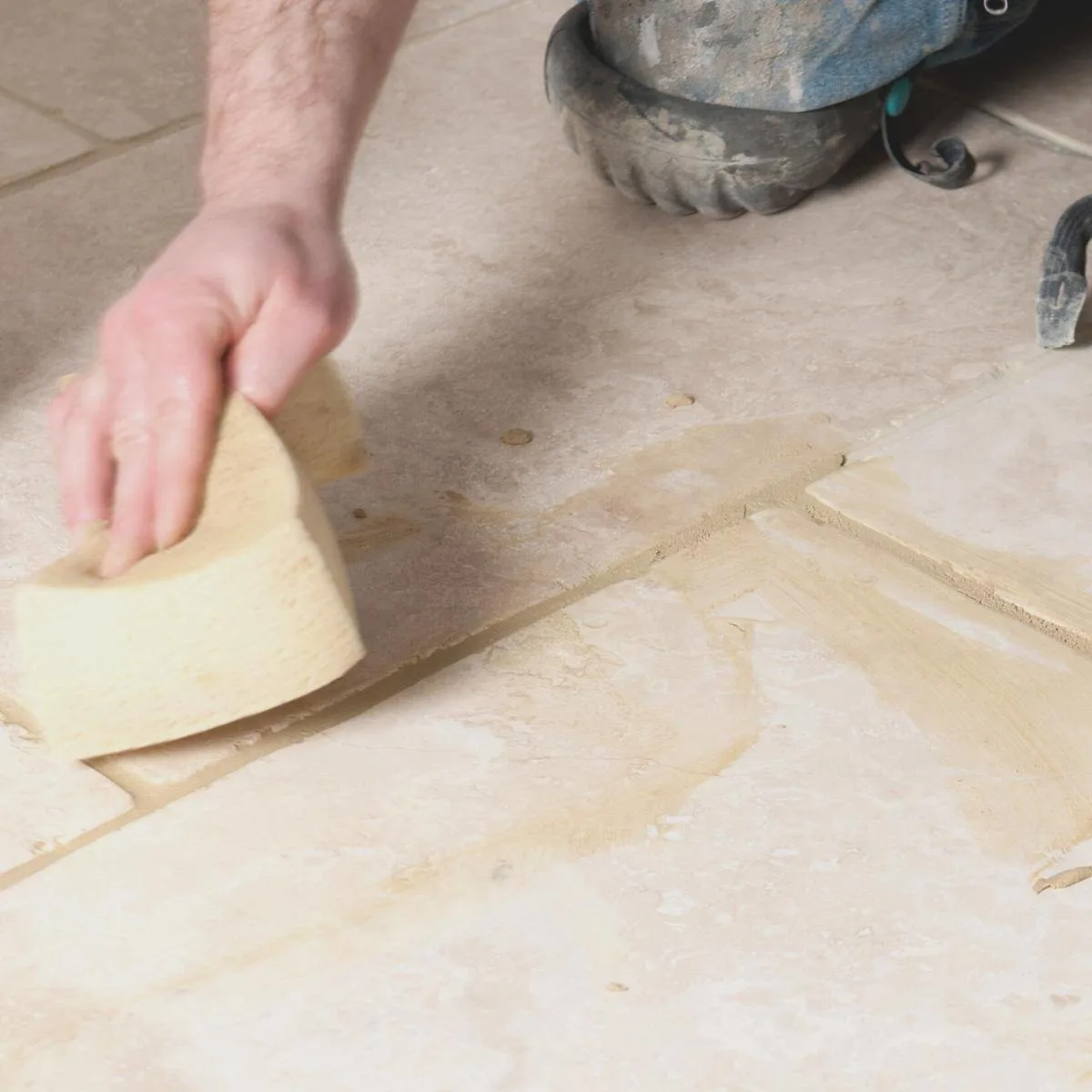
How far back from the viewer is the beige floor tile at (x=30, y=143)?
7.17ft

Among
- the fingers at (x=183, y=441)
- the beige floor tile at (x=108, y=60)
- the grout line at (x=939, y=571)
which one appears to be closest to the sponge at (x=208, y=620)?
the fingers at (x=183, y=441)

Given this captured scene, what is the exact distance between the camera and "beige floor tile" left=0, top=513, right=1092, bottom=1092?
1029 millimetres

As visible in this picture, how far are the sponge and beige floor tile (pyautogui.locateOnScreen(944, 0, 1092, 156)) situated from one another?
1.34 m

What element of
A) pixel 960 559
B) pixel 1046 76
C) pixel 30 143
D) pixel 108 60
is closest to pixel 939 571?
pixel 960 559

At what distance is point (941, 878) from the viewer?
113cm

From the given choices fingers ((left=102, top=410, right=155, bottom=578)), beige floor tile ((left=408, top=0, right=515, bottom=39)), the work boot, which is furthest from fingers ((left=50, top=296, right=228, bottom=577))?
beige floor tile ((left=408, top=0, right=515, bottom=39))

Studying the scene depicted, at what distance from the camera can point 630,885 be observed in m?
1.14

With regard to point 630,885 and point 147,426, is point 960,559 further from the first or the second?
point 147,426

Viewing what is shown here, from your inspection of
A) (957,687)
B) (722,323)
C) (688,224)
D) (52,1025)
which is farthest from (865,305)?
(52,1025)

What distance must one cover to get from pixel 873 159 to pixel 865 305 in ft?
1.31

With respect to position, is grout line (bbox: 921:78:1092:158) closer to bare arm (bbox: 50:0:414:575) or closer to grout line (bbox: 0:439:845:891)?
grout line (bbox: 0:439:845:891)

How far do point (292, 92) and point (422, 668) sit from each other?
0.54m

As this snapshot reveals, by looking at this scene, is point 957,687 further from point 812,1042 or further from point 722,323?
point 722,323

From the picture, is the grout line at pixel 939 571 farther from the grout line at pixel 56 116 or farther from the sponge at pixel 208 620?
the grout line at pixel 56 116
